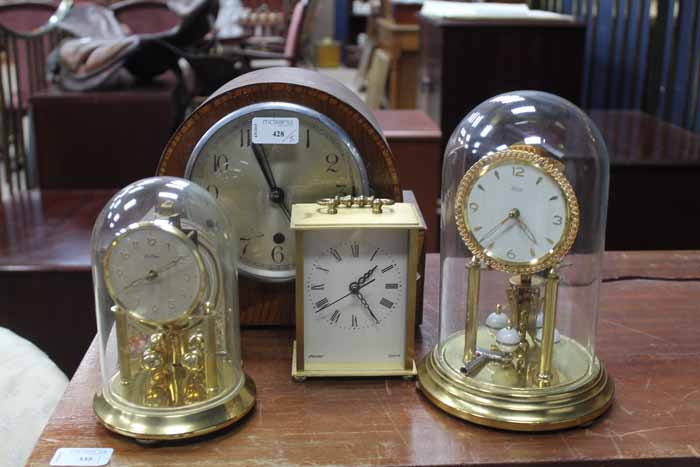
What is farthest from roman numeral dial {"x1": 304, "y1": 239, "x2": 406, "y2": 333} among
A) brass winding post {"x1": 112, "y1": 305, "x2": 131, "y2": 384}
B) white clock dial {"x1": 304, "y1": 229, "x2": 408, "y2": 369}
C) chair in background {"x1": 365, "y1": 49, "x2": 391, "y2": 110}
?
chair in background {"x1": 365, "y1": 49, "x2": 391, "y2": 110}

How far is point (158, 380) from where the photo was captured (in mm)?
946

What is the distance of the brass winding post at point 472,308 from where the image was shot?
3.20 ft

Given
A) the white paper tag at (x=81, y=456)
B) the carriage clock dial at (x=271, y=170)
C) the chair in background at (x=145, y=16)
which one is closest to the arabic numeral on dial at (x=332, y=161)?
the carriage clock dial at (x=271, y=170)

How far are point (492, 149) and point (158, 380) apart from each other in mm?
493

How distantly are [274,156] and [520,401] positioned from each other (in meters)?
0.45

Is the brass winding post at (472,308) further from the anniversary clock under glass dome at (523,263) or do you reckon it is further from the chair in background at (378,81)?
the chair in background at (378,81)

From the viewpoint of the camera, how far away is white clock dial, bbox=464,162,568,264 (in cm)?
92

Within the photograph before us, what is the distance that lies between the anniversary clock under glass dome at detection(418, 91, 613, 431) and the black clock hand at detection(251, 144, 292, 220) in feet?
0.71

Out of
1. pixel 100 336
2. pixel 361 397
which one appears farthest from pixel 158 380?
pixel 361 397

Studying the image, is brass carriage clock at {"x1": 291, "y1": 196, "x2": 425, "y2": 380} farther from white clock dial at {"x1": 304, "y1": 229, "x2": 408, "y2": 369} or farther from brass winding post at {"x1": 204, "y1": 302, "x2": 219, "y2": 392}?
brass winding post at {"x1": 204, "y1": 302, "x2": 219, "y2": 392}

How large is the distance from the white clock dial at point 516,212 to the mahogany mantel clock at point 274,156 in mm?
185

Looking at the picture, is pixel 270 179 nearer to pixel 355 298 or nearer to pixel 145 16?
pixel 355 298

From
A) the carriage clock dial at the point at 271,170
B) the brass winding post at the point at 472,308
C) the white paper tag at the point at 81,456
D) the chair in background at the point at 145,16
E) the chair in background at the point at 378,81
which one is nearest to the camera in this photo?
the white paper tag at the point at 81,456

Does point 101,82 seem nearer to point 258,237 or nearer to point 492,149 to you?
point 258,237
